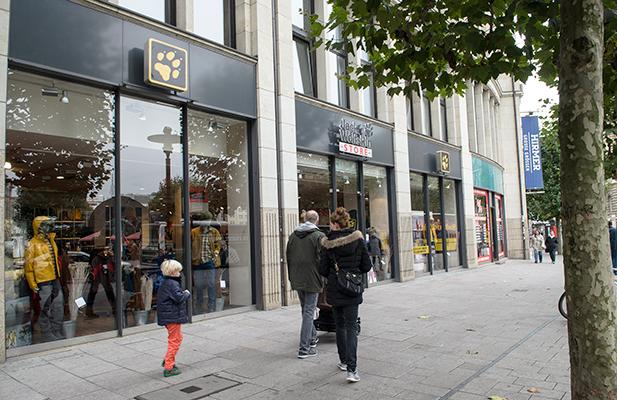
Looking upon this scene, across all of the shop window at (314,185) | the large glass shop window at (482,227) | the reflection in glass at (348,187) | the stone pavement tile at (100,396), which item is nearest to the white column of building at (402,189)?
the reflection in glass at (348,187)

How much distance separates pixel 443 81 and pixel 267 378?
399cm

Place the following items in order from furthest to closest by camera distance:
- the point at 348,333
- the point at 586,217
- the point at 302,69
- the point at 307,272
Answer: the point at 302,69 → the point at 307,272 → the point at 348,333 → the point at 586,217

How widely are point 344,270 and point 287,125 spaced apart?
5.75 meters

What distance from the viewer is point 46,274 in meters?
7.05

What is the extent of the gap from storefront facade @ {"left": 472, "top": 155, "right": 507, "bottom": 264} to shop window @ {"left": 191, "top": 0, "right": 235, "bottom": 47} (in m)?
Result: 14.0

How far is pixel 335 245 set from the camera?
5.38 m

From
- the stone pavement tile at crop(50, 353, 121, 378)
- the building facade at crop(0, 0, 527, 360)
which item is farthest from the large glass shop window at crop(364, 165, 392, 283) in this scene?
the stone pavement tile at crop(50, 353, 121, 378)

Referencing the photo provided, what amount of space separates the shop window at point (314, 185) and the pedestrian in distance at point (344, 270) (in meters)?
5.35

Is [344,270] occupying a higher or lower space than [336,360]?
higher

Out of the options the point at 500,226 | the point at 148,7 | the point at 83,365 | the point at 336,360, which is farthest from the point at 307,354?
the point at 500,226

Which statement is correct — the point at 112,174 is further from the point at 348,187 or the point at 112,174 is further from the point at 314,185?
the point at 348,187

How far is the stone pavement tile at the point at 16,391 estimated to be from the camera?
477 cm

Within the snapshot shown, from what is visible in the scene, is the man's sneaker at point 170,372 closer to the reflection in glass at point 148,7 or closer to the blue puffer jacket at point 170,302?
the blue puffer jacket at point 170,302

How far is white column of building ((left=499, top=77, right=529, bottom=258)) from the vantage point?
2595 cm
